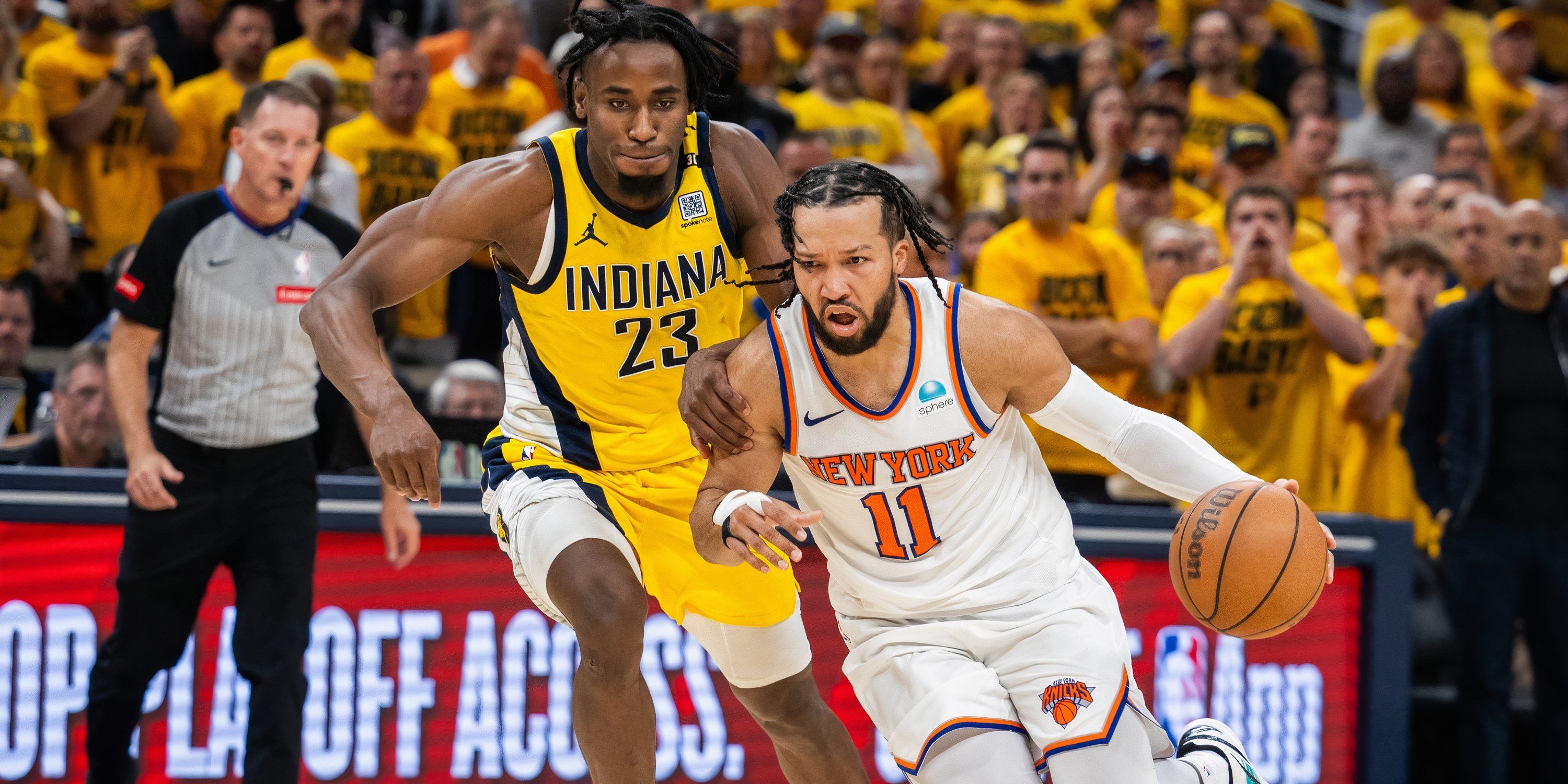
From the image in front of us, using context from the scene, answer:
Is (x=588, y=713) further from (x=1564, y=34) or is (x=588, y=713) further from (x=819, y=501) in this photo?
(x=1564, y=34)

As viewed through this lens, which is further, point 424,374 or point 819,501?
point 424,374

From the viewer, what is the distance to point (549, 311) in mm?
3938

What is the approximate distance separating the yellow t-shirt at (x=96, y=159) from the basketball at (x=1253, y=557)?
20.1ft

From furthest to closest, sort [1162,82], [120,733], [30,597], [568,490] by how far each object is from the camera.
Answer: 1. [1162,82]
2. [30,597]
3. [120,733]
4. [568,490]

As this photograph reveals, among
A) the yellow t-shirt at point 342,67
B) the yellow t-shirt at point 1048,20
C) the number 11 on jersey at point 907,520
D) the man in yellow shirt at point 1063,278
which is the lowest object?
the number 11 on jersey at point 907,520

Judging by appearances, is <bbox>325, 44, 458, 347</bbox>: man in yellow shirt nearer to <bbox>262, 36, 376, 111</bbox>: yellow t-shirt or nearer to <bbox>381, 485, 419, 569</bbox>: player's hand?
<bbox>262, 36, 376, 111</bbox>: yellow t-shirt

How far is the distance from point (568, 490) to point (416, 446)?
0.65m

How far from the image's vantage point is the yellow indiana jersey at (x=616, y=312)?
3859 millimetres

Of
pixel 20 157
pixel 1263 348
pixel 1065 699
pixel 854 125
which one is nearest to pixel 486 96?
pixel 854 125

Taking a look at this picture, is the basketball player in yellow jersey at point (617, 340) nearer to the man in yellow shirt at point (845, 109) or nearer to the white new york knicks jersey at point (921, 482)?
the white new york knicks jersey at point (921, 482)

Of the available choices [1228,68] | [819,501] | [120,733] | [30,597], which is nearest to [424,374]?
[30,597]

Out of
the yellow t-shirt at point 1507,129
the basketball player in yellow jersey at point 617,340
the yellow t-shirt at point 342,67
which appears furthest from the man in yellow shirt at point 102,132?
the yellow t-shirt at point 1507,129

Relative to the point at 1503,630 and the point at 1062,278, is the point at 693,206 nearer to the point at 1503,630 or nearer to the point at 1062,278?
the point at 1062,278

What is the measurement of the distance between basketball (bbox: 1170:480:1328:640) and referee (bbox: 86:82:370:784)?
282 centimetres
